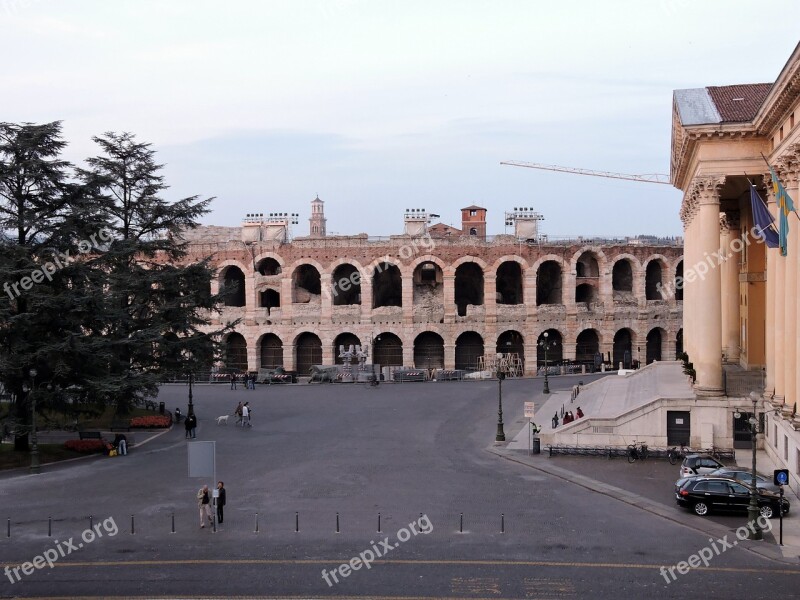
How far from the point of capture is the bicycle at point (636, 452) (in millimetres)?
32209

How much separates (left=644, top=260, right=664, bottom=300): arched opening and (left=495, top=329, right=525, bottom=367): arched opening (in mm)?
13582

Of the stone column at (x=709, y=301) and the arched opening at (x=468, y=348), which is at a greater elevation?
the stone column at (x=709, y=301)

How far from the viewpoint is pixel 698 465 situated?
28.7 metres

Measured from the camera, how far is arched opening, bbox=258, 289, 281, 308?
2857 inches

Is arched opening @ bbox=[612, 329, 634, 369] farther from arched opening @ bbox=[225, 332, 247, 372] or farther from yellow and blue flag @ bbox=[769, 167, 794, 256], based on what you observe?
yellow and blue flag @ bbox=[769, 167, 794, 256]

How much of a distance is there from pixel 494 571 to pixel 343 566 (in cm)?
356

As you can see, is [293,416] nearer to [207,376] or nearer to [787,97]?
[207,376]

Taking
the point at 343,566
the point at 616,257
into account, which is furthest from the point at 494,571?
the point at 616,257

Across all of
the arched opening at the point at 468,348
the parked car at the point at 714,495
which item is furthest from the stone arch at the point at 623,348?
the parked car at the point at 714,495

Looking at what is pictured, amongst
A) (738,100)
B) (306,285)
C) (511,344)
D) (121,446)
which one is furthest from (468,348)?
(121,446)

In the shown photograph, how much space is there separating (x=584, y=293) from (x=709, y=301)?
39.5 meters

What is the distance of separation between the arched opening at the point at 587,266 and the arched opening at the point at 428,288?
12209mm

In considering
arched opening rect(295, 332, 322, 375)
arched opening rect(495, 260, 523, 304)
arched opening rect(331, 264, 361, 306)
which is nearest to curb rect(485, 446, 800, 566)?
arched opening rect(295, 332, 322, 375)

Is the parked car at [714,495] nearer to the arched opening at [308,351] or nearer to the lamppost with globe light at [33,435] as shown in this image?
the lamppost with globe light at [33,435]
